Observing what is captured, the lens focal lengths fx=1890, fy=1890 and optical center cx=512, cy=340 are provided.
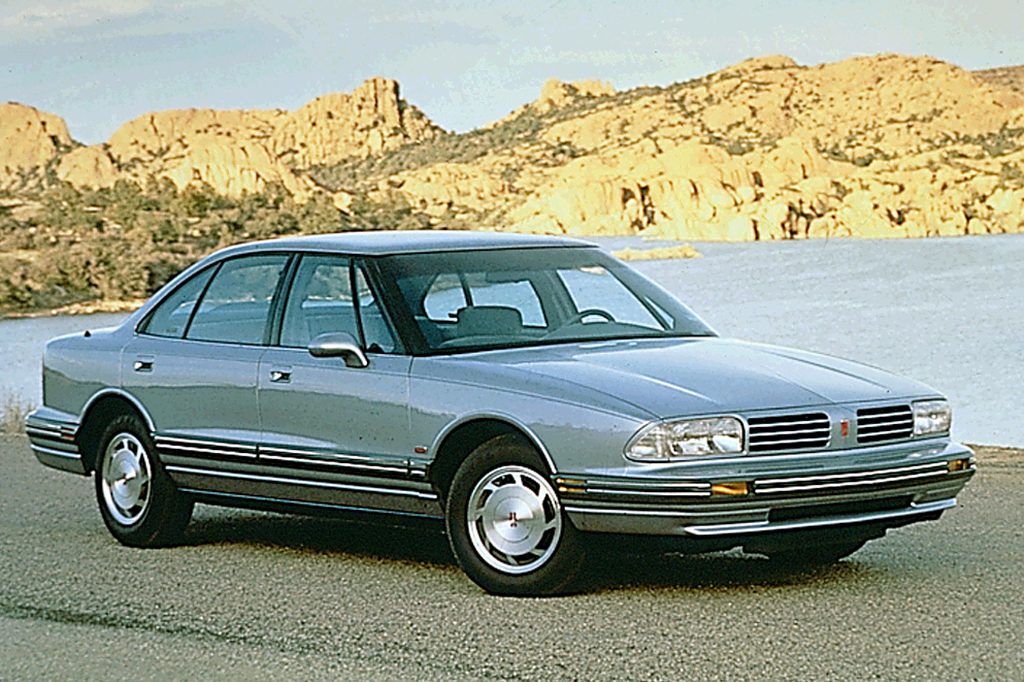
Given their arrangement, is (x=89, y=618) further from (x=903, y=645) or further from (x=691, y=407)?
(x=903, y=645)

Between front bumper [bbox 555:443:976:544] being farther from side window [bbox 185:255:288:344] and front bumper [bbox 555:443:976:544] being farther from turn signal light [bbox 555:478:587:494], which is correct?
side window [bbox 185:255:288:344]

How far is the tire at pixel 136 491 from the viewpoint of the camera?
9352mm

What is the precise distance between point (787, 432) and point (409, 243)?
7.71ft

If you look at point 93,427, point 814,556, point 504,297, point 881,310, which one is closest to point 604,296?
point 504,297

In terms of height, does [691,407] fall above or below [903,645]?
above

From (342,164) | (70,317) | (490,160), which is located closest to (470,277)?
(70,317)

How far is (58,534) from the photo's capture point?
10.1 metres

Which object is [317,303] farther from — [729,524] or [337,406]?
[729,524]

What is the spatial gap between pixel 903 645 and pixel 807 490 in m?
0.93

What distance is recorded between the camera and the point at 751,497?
7180 mm

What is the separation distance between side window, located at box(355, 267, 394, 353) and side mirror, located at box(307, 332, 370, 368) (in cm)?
11

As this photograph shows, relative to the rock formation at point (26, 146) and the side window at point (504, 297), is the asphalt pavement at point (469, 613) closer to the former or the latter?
the side window at point (504, 297)

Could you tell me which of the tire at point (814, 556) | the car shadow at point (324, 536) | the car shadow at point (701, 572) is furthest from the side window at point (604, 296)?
the car shadow at point (324, 536)

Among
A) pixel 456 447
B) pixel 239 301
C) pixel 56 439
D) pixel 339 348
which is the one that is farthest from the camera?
pixel 56 439
